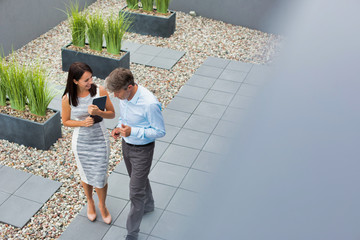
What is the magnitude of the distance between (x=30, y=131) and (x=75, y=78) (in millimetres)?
1788

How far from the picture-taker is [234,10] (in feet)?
28.5

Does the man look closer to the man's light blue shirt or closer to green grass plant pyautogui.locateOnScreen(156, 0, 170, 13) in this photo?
the man's light blue shirt

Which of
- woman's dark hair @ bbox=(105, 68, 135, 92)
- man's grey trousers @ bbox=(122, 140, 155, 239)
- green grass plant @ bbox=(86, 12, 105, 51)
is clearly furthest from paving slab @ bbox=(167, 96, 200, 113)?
woman's dark hair @ bbox=(105, 68, 135, 92)

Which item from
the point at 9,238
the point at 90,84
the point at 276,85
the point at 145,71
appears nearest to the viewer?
the point at 276,85

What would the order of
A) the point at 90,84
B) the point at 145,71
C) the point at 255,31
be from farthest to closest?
the point at 255,31
the point at 145,71
the point at 90,84

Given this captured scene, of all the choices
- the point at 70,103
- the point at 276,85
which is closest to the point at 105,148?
the point at 70,103

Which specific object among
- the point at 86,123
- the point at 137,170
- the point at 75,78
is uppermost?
the point at 75,78

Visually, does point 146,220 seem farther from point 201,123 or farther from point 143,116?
point 201,123

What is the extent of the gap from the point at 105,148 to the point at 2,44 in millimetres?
4372

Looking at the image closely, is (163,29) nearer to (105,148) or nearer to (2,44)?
(2,44)

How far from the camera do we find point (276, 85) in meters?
0.62

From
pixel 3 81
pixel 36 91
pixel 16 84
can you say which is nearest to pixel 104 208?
pixel 36 91

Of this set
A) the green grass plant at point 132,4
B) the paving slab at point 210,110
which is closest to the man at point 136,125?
the paving slab at point 210,110

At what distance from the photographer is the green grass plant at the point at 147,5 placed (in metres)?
8.02
